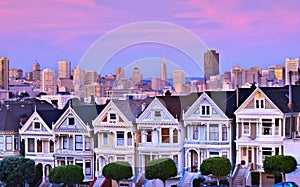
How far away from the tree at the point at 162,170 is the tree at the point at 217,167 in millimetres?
531

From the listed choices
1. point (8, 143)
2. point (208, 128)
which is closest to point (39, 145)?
point (8, 143)

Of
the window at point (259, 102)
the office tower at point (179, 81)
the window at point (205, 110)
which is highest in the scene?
the office tower at point (179, 81)

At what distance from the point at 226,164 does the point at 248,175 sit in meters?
0.45

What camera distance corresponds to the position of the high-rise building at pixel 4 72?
13.4m

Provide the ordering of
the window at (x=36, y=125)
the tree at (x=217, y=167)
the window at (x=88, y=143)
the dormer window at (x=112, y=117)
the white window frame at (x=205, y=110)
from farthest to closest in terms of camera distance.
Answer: the window at (x=36, y=125) < the window at (x=88, y=143) < the dormer window at (x=112, y=117) < the white window frame at (x=205, y=110) < the tree at (x=217, y=167)

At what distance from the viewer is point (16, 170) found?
10.5m

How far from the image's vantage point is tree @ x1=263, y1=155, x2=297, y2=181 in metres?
9.39

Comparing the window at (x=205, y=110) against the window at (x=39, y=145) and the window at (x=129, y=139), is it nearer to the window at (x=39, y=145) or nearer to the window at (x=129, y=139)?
the window at (x=129, y=139)

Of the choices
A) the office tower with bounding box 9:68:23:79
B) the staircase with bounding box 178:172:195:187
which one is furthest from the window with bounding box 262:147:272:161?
the office tower with bounding box 9:68:23:79

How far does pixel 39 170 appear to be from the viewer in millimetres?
10992

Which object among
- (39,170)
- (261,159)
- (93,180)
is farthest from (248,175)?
(39,170)

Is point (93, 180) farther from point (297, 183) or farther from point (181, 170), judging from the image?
point (297, 183)

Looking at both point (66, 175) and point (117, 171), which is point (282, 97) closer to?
point (117, 171)

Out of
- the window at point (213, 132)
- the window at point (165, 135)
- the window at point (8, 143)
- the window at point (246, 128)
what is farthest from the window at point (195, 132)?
the window at point (8, 143)
